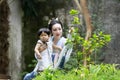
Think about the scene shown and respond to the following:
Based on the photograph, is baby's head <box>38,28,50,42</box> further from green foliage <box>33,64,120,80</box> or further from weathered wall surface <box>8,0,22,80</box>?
weathered wall surface <box>8,0,22,80</box>

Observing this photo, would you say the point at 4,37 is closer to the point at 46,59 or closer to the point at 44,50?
the point at 44,50

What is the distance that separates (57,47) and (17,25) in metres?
2.97

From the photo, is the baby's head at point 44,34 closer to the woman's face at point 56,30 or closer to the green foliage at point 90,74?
the woman's face at point 56,30

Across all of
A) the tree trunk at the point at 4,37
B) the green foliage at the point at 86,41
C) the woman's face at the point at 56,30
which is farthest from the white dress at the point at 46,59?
the tree trunk at the point at 4,37

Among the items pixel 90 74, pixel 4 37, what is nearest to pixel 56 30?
pixel 90 74

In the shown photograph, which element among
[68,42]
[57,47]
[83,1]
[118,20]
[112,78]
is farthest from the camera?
[118,20]

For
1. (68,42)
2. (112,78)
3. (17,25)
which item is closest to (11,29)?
(17,25)

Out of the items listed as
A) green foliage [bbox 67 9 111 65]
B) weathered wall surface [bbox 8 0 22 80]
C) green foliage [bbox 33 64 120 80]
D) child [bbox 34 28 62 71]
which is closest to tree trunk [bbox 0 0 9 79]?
weathered wall surface [bbox 8 0 22 80]

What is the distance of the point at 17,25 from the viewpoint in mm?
7500

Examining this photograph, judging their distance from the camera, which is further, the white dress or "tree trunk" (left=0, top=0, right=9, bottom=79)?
"tree trunk" (left=0, top=0, right=9, bottom=79)

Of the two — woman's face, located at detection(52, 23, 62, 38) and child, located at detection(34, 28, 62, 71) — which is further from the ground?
→ woman's face, located at detection(52, 23, 62, 38)

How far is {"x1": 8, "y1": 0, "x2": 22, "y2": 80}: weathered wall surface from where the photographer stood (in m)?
7.45

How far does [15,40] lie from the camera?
7488mm

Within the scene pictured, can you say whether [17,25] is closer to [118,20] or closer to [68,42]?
[118,20]
